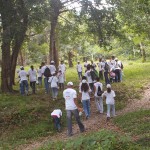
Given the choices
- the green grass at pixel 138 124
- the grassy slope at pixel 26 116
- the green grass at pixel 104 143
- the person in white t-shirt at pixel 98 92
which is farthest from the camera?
the person in white t-shirt at pixel 98 92

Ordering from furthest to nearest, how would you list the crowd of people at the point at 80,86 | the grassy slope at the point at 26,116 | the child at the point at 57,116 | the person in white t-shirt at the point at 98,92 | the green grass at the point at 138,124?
the person in white t-shirt at the point at 98,92
the grassy slope at the point at 26,116
the child at the point at 57,116
the crowd of people at the point at 80,86
the green grass at the point at 138,124

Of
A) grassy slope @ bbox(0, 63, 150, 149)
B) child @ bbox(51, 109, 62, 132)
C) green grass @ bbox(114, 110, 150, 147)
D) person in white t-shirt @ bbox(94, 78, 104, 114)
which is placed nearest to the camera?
green grass @ bbox(114, 110, 150, 147)

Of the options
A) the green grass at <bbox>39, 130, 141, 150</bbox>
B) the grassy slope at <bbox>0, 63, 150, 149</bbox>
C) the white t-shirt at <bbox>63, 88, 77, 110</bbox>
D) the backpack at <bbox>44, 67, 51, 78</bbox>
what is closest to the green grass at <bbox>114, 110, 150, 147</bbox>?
Answer: the green grass at <bbox>39, 130, 141, 150</bbox>

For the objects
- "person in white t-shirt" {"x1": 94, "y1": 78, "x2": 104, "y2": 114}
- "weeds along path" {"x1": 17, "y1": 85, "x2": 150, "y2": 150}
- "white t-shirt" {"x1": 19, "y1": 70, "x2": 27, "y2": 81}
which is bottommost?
"weeds along path" {"x1": 17, "y1": 85, "x2": 150, "y2": 150}

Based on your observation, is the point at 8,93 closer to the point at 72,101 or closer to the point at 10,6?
the point at 10,6

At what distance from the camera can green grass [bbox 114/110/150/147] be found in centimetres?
1055

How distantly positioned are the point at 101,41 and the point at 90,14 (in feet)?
7.68

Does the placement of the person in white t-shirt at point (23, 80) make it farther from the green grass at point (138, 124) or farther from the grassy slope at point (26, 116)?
the green grass at point (138, 124)

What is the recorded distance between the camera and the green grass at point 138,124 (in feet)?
34.6

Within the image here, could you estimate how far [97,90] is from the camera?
16031mm

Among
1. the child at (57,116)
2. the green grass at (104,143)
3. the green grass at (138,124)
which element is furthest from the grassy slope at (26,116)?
the green grass at (104,143)

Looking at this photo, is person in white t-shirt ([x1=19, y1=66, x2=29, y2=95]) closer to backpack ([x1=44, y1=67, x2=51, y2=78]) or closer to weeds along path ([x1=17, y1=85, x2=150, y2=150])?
backpack ([x1=44, y1=67, x2=51, y2=78])

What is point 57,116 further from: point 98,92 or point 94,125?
point 98,92

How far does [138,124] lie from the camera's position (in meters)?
13.0
